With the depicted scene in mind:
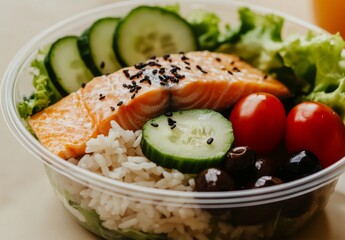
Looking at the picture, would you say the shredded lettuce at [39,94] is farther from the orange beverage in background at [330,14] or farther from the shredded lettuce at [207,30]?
the orange beverage in background at [330,14]

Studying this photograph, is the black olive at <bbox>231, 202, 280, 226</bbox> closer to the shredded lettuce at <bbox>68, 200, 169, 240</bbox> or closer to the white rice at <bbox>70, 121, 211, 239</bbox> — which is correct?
the white rice at <bbox>70, 121, 211, 239</bbox>

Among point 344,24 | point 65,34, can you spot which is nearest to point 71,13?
point 65,34

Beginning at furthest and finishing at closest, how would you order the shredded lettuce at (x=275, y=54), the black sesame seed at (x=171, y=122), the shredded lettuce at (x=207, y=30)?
the shredded lettuce at (x=207, y=30) → the shredded lettuce at (x=275, y=54) → the black sesame seed at (x=171, y=122)

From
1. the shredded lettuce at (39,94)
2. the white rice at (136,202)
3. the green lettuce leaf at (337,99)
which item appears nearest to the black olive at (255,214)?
the white rice at (136,202)

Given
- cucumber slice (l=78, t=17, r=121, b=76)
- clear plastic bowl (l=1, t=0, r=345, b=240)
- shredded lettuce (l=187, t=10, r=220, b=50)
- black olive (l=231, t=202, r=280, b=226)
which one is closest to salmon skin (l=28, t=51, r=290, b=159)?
clear plastic bowl (l=1, t=0, r=345, b=240)

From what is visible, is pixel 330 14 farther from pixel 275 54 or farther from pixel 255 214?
pixel 255 214

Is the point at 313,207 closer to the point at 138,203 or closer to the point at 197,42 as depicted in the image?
the point at 138,203

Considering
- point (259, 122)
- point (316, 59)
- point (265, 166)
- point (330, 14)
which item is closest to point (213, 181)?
point (265, 166)
